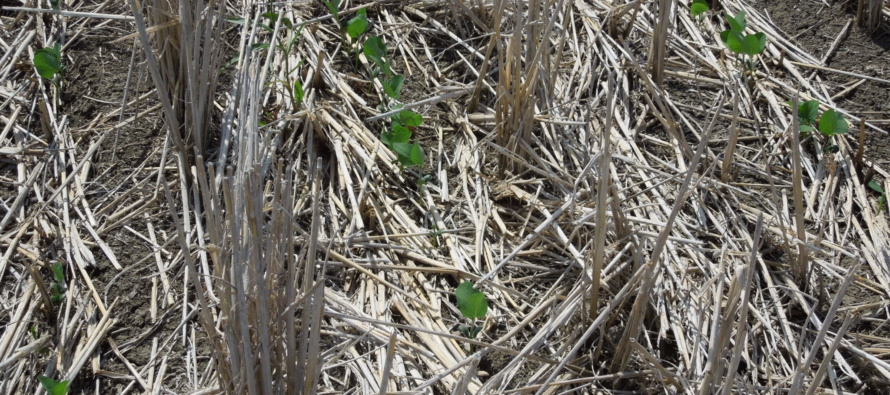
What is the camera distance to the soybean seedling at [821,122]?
1990 millimetres

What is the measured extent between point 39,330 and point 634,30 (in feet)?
5.79

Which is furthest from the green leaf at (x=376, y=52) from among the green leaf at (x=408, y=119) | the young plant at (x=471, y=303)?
the young plant at (x=471, y=303)

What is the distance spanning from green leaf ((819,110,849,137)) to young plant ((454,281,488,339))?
100 cm

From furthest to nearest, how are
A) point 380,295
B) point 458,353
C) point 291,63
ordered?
point 291,63
point 380,295
point 458,353

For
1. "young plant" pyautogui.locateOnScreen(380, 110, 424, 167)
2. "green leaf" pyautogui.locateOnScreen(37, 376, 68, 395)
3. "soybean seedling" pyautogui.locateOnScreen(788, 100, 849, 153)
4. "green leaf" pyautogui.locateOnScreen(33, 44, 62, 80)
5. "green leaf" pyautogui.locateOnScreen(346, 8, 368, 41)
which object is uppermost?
"green leaf" pyautogui.locateOnScreen(346, 8, 368, 41)

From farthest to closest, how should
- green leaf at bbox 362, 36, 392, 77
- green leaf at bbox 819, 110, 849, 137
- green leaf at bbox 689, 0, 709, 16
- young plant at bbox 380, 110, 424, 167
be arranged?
1. green leaf at bbox 689, 0, 709, 16
2. green leaf at bbox 362, 36, 392, 77
3. green leaf at bbox 819, 110, 849, 137
4. young plant at bbox 380, 110, 424, 167

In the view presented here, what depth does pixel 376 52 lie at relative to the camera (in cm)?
211

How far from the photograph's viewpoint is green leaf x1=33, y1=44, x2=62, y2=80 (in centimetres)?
200

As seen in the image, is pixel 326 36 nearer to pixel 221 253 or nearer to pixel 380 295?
pixel 380 295

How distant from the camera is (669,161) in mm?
2070

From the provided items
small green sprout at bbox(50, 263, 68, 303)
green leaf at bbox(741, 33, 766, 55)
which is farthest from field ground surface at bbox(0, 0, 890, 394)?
green leaf at bbox(741, 33, 766, 55)

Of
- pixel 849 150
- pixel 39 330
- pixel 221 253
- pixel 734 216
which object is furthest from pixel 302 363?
pixel 849 150

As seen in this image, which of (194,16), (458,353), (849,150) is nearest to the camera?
(458,353)

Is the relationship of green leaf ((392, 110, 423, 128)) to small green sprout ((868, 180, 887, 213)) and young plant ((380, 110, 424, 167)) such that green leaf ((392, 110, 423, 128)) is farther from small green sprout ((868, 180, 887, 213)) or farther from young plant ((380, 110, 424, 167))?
small green sprout ((868, 180, 887, 213))
